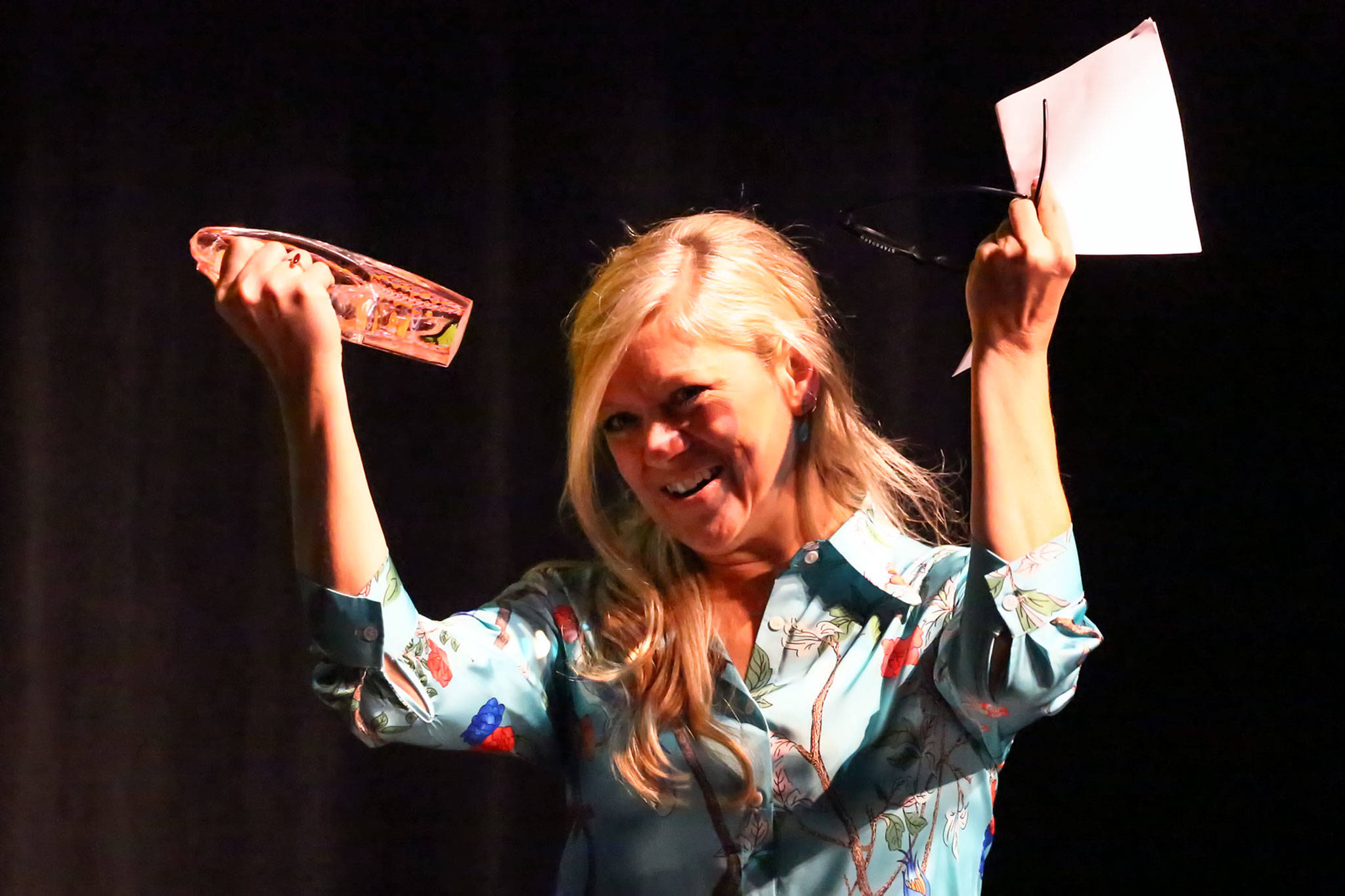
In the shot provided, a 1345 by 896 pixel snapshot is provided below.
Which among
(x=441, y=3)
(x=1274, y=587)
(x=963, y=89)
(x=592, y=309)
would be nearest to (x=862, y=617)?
(x=592, y=309)

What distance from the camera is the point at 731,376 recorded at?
1.09 metres

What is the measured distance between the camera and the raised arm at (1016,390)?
0.89 metres

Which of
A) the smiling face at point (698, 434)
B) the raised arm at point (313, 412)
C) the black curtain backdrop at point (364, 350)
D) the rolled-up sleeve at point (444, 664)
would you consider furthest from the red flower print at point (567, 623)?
the black curtain backdrop at point (364, 350)

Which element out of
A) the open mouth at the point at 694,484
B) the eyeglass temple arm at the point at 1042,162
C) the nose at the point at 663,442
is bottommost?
the open mouth at the point at 694,484

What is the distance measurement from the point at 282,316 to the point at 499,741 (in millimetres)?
376

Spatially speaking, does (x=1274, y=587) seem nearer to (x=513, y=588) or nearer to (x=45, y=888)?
(x=513, y=588)

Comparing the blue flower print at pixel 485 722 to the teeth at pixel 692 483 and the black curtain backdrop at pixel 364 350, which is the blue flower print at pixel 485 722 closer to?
the teeth at pixel 692 483

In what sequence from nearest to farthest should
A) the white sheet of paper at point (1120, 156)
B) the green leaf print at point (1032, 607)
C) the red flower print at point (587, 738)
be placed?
the green leaf print at point (1032, 607) → the white sheet of paper at point (1120, 156) → the red flower print at point (587, 738)

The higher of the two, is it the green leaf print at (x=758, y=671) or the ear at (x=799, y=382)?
the ear at (x=799, y=382)

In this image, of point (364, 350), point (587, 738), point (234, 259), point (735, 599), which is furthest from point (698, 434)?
point (364, 350)

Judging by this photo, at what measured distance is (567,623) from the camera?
1.14 m

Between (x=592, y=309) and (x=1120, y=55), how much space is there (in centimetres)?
45

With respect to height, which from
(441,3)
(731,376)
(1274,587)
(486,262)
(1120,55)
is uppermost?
(441,3)

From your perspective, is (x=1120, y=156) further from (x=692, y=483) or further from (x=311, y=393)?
(x=311, y=393)
